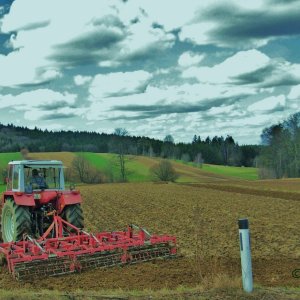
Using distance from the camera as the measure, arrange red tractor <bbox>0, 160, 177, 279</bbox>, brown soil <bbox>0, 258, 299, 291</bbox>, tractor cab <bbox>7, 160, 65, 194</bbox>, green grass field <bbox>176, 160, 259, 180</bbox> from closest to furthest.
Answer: brown soil <bbox>0, 258, 299, 291</bbox> < red tractor <bbox>0, 160, 177, 279</bbox> < tractor cab <bbox>7, 160, 65, 194</bbox> < green grass field <bbox>176, 160, 259, 180</bbox>

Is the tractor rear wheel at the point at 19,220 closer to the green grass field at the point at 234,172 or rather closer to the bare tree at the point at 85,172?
the bare tree at the point at 85,172

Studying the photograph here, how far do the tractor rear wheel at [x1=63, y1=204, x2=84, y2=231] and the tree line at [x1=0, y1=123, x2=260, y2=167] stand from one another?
332 ft

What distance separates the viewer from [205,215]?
2020 cm

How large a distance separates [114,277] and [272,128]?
93.8m

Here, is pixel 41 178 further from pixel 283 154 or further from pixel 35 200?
pixel 283 154

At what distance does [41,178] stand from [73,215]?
133 centimetres

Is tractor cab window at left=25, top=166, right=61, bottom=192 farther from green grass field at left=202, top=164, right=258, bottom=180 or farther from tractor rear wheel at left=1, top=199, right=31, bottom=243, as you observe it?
green grass field at left=202, top=164, right=258, bottom=180

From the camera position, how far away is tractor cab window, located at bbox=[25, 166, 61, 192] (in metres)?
12.3

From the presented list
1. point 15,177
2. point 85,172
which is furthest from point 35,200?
point 85,172

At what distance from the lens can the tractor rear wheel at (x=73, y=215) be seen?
39.6 ft

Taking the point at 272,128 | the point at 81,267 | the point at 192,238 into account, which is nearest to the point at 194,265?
the point at 81,267

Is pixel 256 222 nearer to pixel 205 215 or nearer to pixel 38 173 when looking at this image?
pixel 205 215

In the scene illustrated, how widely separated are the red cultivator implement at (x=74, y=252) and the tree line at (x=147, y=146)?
Answer: 102 meters

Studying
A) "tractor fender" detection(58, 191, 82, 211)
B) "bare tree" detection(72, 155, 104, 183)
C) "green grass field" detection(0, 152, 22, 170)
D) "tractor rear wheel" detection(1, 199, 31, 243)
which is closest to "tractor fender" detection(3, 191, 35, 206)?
"tractor rear wheel" detection(1, 199, 31, 243)
